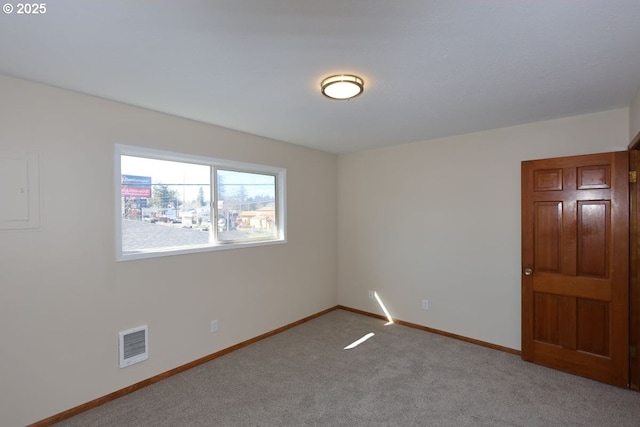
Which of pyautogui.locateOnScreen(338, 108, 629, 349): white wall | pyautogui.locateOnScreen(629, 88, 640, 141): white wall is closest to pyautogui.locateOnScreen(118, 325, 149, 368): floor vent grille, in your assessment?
pyautogui.locateOnScreen(338, 108, 629, 349): white wall

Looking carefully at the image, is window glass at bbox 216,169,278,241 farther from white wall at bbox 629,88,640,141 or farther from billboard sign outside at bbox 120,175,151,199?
white wall at bbox 629,88,640,141

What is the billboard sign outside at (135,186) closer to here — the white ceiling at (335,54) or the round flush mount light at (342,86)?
the white ceiling at (335,54)

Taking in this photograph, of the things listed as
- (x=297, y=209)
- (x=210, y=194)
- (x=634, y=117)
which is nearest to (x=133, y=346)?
(x=210, y=194)

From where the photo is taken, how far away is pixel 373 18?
1.46 meters

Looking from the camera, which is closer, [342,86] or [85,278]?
[342,86]

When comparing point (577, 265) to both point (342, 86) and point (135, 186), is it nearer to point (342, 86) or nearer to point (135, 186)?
point (342, 86)

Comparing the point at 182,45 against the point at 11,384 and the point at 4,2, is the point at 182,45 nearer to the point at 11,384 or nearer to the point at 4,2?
the point at 4,2

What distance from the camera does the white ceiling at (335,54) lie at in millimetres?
1405

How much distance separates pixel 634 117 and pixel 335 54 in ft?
8.67

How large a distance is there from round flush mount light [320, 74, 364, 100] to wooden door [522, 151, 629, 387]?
2.10 m

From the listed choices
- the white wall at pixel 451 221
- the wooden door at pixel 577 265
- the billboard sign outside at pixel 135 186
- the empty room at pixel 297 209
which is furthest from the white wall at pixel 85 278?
the wooden door at pixel 577 265

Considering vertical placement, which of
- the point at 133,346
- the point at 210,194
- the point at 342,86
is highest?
the point at 342,86

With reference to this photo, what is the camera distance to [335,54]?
1.79m

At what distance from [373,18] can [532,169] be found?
2510mm
